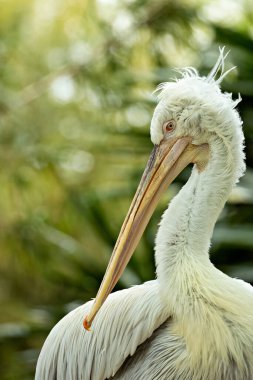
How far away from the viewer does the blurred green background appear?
6.10m

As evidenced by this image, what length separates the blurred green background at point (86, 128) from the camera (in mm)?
6102

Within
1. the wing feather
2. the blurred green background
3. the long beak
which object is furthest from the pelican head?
the blurred green background

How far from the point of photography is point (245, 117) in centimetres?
623

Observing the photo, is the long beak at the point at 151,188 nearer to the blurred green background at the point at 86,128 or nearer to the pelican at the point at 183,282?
the pelican at the point at 183,282

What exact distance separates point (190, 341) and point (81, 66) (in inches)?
202

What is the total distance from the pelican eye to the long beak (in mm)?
42

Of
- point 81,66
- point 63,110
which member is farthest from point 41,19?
point 81,66

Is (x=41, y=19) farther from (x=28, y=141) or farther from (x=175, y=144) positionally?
(x=175, y=144)

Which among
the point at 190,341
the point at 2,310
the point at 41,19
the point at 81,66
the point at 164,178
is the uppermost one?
the point at 41,19

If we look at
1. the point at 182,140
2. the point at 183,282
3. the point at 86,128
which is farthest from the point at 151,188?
the point at 86,128

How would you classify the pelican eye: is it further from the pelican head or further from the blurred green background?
the blurred green background

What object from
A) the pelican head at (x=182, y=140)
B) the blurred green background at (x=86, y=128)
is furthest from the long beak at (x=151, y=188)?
the blurred green background at (x=86, y=128)

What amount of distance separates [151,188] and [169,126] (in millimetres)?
251

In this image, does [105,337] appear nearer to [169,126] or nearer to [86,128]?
[169,126]
